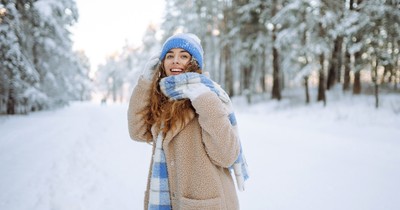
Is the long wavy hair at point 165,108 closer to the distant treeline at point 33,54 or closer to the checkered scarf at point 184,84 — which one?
the checkered scarf at point 184,84

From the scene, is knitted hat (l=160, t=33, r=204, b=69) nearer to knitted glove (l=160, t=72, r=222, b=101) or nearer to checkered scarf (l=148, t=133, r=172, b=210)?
knitted glove (l=160, t=72, r=222, b=101)

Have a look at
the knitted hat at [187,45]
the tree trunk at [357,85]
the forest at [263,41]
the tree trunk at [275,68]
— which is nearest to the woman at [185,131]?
the knitted hat at [187,45]

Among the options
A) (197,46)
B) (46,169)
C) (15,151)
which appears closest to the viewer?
(197,46)

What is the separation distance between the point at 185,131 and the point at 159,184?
0.39 meters

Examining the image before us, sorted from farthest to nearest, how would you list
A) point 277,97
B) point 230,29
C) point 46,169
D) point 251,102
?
point 230,29 → point 251,102 → point 277,97 → point 46,169

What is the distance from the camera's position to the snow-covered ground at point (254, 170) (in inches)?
165

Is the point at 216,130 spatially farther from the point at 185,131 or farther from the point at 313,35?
the point at 313,35

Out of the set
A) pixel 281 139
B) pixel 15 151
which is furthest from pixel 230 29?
pixel 15 151

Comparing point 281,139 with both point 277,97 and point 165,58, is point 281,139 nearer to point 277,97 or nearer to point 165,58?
point 165,58

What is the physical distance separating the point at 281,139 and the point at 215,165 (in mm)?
6725

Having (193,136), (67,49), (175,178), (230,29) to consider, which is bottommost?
(175,178)

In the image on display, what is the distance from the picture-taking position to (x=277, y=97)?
1989cm

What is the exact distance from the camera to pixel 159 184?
1.86 metres

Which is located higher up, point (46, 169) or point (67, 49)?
point (67, 49)
